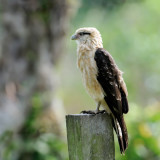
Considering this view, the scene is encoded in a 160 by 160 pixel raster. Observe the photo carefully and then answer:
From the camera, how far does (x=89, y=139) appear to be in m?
3.61

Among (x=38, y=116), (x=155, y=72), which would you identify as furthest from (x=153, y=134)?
(x=155, y=72)

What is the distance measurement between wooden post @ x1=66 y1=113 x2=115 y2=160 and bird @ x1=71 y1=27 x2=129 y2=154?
0.44 m

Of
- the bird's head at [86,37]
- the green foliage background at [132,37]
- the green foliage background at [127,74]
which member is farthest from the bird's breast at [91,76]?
the green foliage background at [132,37]

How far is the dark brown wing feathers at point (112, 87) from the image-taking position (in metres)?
4.17

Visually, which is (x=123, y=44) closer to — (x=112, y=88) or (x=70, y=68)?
(x=70, y=68)

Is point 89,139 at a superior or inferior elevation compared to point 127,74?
inferior

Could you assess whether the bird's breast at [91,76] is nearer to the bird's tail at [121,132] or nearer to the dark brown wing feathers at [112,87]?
the dark brown wing feathers at [112,87]

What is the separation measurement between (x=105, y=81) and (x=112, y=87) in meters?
0.09

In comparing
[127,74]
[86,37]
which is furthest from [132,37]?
[86,37]

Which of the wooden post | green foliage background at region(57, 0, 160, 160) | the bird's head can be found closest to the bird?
the bird's head

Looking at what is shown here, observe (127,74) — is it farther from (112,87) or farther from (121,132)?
(121,132)

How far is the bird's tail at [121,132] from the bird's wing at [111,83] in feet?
0.28

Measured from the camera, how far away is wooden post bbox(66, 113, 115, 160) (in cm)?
360

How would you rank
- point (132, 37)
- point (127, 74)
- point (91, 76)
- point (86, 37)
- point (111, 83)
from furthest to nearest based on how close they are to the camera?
point (132, 37) < point (127, 74) < point (86, 37) < point (91, 76) < point (111, 83)
